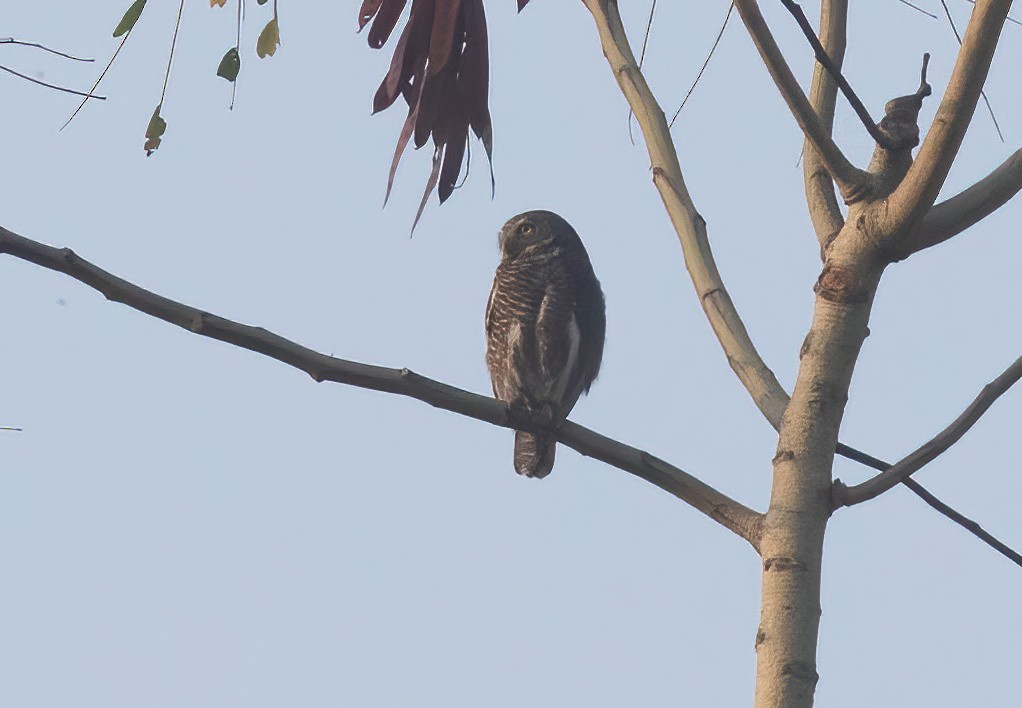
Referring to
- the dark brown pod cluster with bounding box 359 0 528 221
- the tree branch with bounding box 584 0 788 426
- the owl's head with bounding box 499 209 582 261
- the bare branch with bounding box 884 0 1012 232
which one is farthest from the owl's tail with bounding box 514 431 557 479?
the bare branch with bounding box 884 0 1012 232

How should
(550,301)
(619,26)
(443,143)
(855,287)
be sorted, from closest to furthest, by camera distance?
(855,287), (443,143), (619,26), (550,301)

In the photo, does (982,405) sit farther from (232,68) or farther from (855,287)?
(232,68)

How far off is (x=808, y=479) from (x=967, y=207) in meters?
0.59

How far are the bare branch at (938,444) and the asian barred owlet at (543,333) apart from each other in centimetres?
188

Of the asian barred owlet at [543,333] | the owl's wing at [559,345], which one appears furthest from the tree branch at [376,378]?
the owl's wing at [559,345]

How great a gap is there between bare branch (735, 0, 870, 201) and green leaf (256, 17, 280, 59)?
96 centimetres

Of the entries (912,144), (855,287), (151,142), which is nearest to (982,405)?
(855,287)

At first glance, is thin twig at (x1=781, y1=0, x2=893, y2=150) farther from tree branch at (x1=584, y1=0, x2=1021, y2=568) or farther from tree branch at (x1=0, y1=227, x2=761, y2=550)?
tree branch at (x1=0, y1=227, x2=761, y2=550)

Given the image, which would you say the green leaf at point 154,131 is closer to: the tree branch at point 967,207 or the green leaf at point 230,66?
the green leaf at point 230,66

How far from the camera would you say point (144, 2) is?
258 centimetres

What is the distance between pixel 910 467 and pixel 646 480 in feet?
1.48

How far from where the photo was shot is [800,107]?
2.37m

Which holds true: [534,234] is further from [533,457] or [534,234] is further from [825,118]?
[825,118]

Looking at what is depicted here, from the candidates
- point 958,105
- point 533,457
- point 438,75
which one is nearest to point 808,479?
point 958,105
